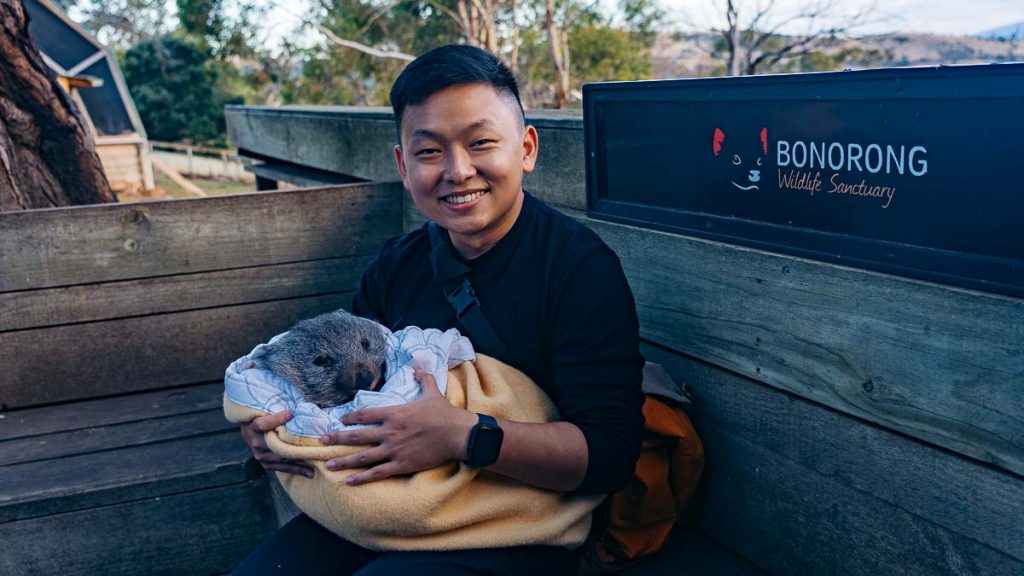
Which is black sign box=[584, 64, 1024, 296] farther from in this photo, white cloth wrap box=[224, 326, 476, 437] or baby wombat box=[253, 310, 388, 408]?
baby wombat box=[253, 310, 388, 408]

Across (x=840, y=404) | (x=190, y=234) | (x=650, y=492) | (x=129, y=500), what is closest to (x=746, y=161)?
(x=840, y=404)

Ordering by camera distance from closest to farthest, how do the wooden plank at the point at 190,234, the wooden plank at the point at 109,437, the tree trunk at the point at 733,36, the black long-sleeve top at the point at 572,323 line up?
the black long-sleeve top at the point at 572,323, the wooden plank at the point at 109,437, the wooden plank at the point at 190,234, the tree trunk at the point at 733,36

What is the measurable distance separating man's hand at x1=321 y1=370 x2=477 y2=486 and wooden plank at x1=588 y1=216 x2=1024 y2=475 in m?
0.73

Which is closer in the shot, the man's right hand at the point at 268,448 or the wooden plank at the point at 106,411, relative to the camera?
the man's right hand at the point at 268,448

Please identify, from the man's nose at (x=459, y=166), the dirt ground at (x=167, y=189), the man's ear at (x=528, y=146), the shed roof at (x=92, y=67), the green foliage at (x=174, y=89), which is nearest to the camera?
the man's nose at (x=459, y=166)

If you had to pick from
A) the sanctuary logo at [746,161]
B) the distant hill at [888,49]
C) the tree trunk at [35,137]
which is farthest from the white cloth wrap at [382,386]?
the distant hill at [888,49]

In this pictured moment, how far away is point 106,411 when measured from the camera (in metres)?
3.46

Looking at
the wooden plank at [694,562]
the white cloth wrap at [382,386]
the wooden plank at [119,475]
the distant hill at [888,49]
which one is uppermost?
the distant hill at [888,49]

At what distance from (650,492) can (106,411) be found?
2.29m

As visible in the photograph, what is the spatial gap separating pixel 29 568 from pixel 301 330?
136cm

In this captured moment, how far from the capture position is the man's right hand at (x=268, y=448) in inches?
83.3

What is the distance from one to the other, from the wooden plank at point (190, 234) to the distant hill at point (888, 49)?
8.03 m

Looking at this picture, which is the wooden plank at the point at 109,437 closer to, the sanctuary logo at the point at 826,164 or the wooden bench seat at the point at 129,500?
the wooden bench seat at the point at 129,500

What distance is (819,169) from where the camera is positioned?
1.91 metres
